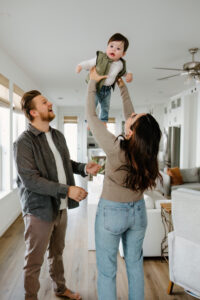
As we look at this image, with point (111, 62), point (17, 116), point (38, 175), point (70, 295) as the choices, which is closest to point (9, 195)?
point (17, 116)

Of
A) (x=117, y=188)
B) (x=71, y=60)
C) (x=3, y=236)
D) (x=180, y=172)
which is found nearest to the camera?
(x=117, y=188)

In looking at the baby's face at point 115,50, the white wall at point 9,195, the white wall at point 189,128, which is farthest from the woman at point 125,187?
the white wall at point 189,128

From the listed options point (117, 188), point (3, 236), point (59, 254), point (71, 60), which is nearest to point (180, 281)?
point (59, 254)

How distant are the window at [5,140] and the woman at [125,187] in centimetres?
282

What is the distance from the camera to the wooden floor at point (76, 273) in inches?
80.9

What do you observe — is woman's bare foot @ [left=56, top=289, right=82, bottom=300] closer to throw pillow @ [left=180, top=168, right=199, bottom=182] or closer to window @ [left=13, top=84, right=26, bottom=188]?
window @ [left=13, top=84, right=26, bottom=188]

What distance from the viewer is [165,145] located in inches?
301

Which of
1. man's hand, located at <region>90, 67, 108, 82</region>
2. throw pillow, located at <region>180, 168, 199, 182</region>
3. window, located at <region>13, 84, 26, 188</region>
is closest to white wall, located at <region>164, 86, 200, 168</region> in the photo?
throw pillow, located at <region>180, 168, 199, 182</region>

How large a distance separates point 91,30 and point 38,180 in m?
2.24

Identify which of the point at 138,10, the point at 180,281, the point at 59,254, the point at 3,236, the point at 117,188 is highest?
the point at 138,10

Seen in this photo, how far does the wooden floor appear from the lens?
205 cm

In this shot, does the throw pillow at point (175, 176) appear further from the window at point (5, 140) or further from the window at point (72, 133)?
the window at point (72, 133)

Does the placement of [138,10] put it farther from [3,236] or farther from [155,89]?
[155,89]

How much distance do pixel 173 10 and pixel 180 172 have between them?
12.3 ft
